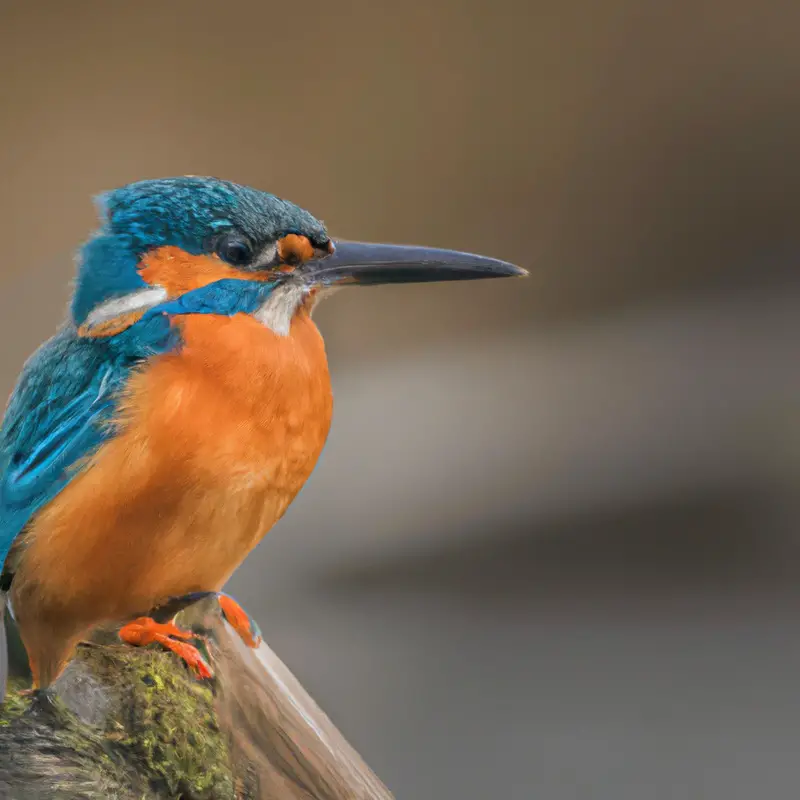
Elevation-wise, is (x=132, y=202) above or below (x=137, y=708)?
above

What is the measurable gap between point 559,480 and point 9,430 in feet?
4.90

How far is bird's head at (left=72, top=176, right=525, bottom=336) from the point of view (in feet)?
2.43

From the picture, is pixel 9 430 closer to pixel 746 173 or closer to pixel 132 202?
pixel 132 202

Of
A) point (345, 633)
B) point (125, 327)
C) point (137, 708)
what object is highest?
point (125, 327)

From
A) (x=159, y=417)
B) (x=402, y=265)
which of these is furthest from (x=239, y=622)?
(x=402, y=265)

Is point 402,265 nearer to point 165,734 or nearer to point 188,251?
point 188,251

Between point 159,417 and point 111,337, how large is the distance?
2.7 inches

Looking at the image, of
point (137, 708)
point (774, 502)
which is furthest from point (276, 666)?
point (774, 502)

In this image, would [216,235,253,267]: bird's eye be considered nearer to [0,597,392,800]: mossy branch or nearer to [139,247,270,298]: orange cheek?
[139,247,270,298]: orange cheek

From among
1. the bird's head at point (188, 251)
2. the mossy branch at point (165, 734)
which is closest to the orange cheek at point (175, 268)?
the bird's head at point (188, 251)

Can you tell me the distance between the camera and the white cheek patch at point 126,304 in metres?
0.73

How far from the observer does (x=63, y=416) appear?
720 millimetres

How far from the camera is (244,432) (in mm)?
718

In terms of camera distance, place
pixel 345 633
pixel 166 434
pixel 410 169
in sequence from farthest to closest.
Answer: pixel 345 633
pixel 410 169
pixel 166 434
